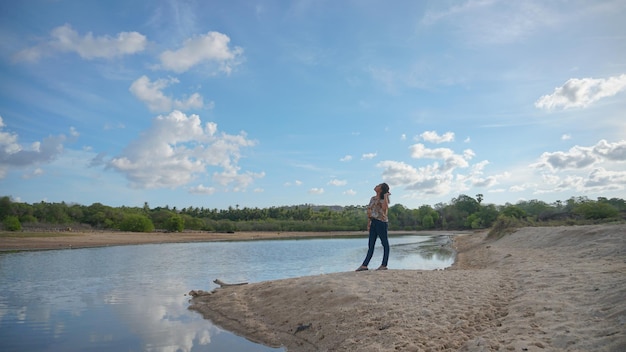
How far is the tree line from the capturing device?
1993 inches

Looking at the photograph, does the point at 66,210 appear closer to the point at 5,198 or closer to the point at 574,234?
the point at 5,198

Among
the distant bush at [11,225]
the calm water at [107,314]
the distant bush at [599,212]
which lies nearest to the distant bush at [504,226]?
the distant bush at [599,212]

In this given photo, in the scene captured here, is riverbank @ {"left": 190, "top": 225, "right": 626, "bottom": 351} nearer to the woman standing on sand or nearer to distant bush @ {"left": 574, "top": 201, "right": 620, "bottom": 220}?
the woman standing on sand

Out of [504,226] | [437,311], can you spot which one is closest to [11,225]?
[504,226]

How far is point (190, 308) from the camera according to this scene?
11.0 meters

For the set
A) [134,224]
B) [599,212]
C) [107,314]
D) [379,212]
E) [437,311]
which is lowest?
[107,314]

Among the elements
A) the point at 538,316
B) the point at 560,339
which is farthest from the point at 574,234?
the point at 560,339

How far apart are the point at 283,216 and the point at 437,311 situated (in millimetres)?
139257

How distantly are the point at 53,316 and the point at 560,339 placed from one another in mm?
11173

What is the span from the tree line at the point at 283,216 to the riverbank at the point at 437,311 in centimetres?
2983

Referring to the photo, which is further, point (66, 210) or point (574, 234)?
point (66, 210)

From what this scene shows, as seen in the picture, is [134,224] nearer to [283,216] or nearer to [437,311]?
[283,216]

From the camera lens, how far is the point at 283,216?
5709 inches

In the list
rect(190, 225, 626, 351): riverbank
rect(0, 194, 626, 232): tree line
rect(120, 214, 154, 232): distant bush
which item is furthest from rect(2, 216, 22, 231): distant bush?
rect(190, 225, 626, 351): riverbank
